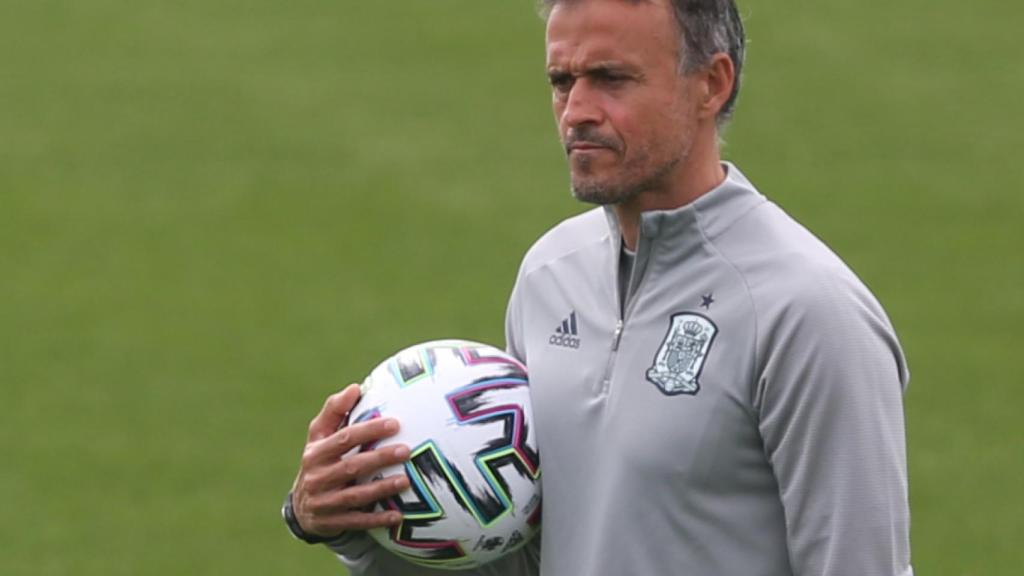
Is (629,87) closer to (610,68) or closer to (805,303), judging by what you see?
(610,68)

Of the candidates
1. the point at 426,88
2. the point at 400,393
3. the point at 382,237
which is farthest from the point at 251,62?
the point at 400,393

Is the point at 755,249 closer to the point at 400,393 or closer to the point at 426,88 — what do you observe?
the point at 400,393

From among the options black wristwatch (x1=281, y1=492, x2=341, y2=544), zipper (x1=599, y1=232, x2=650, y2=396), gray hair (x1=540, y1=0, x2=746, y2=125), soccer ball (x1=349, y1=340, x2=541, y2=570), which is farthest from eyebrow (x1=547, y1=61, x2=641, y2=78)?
black wristwatch (x1=281, y1=492, x2=341, y2=544)

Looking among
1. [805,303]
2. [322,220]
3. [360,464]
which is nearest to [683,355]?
[805,303]

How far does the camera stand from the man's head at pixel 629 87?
156 inches

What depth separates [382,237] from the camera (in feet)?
45.8

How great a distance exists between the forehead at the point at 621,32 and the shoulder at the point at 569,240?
0.47 m

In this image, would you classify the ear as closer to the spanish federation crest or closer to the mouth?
the mouth

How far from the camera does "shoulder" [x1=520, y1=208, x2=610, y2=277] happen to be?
14.3 feet

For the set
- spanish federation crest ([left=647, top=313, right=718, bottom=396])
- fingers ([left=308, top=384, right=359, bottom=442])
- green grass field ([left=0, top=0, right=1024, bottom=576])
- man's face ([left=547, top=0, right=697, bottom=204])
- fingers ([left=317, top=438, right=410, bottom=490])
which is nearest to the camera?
spanish federation crest ([left=647, top=313, right=718, bottom=396])

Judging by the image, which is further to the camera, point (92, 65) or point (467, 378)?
point (92, 65)

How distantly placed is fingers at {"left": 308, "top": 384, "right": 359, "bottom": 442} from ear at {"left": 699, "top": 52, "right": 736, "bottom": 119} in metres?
0.98

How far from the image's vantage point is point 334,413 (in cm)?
425

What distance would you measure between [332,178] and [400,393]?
34.8 feet
